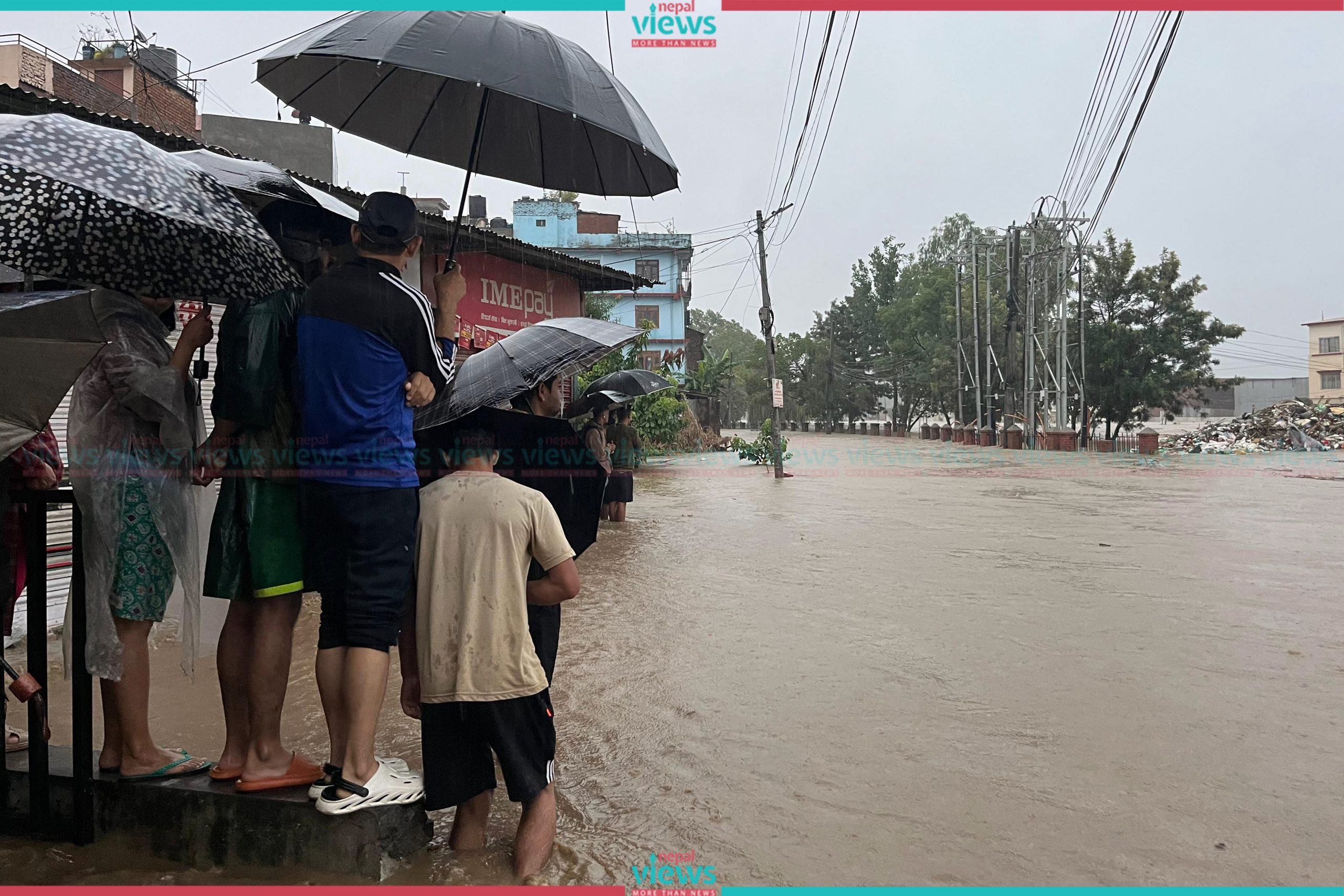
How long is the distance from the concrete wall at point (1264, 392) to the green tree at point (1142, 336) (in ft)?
89.5

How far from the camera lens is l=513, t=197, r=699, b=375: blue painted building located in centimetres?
4103

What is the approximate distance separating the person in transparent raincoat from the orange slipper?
318 millimetres

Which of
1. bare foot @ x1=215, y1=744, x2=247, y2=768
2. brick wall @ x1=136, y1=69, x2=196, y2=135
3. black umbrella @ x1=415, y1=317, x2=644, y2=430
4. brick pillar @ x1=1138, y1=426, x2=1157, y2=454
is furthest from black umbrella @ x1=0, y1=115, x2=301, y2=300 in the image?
brick pillar @ x1=1138, y1=426, x2=1157, y2=454

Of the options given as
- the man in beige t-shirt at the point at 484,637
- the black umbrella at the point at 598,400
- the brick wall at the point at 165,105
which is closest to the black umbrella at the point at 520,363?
the man in beige t-shirt at the point at 484,637

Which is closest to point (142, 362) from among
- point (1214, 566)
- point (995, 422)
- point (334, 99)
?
point (334, 99)

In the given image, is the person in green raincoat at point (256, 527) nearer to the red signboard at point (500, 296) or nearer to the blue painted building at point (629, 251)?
the red signboard at point (500, 296)

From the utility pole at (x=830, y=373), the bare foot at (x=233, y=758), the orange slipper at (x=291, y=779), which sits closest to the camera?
the orange slipper at (x=291, y=779)

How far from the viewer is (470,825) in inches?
116

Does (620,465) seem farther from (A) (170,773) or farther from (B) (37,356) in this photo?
(B) (37,356)

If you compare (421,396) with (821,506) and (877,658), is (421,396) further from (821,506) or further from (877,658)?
(821,506)

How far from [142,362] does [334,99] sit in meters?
2.19

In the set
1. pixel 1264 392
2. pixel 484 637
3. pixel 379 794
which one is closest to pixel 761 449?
pixel 484 637

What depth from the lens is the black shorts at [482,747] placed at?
2787 mm

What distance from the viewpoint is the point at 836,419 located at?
67938 millimetres
